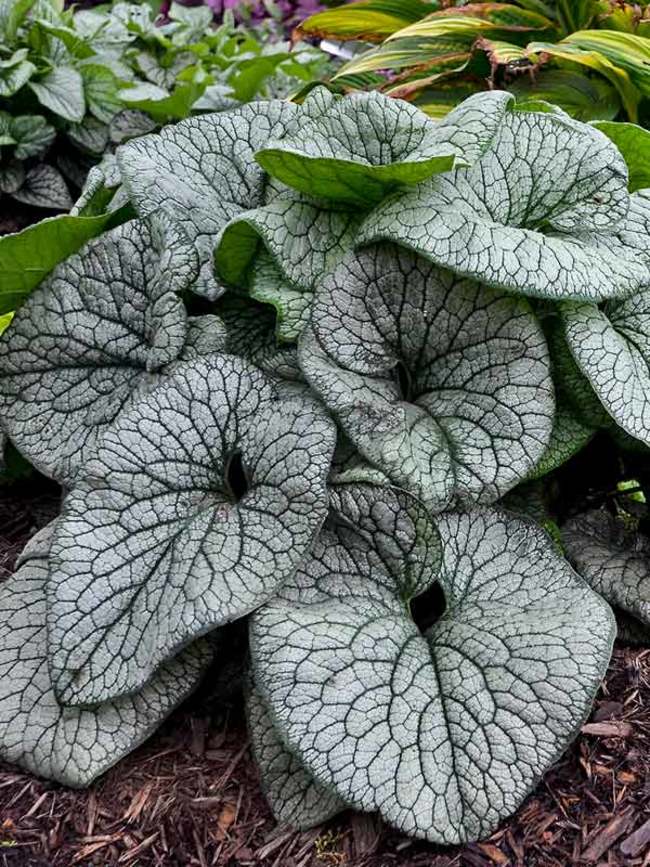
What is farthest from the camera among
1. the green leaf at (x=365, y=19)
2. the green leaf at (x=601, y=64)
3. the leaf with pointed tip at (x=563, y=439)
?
the green leaf at (x=365, y=19)

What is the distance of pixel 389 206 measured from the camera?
2090 millimetres

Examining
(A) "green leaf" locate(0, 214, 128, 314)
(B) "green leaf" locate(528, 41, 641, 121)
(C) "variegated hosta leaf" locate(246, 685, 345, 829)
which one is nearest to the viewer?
(C) "variegated hosta leaf" locate(246, 685, 345, 829)

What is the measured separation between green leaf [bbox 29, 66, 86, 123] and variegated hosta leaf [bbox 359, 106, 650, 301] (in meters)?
2.44

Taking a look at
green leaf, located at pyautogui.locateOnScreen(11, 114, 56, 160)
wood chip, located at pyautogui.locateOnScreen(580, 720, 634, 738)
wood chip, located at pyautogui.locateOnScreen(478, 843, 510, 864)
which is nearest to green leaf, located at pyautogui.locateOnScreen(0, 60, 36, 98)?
green leaf, located at pyautogui.locateOnScreen(11, 114, 56, 160)

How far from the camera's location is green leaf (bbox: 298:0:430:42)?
4.67 meters

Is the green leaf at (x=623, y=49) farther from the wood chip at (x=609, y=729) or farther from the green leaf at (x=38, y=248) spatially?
the wood chip at (x=609, y=729)

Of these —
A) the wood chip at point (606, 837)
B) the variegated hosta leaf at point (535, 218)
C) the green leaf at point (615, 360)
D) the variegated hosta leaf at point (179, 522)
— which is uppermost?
the variegated hosta leaf at point (535, 218)

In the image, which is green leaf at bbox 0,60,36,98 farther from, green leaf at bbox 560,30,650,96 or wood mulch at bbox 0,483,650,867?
wood mulch at bbox 0,483,650,867

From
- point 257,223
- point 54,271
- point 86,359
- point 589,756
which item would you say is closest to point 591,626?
point 589,756

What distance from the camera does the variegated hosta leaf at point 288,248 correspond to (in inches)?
84.4

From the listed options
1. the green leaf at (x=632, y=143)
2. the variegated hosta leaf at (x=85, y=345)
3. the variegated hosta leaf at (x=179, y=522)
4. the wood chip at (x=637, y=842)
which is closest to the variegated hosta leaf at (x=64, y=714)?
the variegated hosta leaf at (x=179, y=522)

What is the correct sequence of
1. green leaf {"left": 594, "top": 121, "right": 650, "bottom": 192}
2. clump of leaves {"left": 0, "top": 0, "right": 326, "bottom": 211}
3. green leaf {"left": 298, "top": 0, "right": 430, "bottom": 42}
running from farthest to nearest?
green leaf {"left": 298, "top": 0, "right": 430, "bottom": 42}, clump of leaves {"left": 0, "top": 0, "right": 326, "bottom": 211}, green leaf {"left": 594, "top": 121, "right": 650, "bottom": 192}

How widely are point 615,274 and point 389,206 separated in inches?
19.2

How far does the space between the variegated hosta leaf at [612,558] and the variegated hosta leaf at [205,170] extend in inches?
41.2
